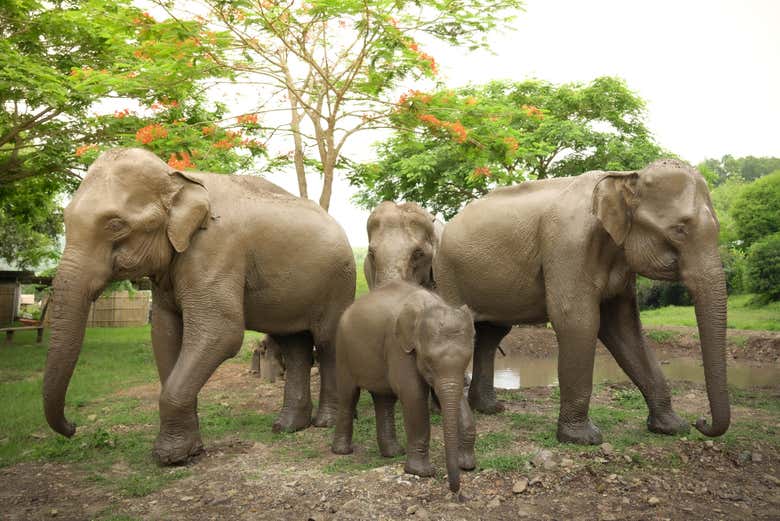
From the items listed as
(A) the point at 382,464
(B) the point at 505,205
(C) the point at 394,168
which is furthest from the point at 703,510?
(C) the point at 394,168

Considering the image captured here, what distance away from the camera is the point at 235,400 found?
821 cm

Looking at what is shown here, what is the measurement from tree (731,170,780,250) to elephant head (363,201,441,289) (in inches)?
784

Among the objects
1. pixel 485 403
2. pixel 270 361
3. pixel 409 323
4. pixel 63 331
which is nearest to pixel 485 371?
pixel 485 403

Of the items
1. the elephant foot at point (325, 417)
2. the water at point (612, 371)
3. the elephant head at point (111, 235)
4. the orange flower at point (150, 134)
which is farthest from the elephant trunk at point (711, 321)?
the orange flower at point (150, 134)

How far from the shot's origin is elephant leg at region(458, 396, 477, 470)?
4801 millimetres

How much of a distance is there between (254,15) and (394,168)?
12305mm

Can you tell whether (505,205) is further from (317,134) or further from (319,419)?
(317,134)

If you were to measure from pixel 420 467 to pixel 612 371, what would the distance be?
902cm

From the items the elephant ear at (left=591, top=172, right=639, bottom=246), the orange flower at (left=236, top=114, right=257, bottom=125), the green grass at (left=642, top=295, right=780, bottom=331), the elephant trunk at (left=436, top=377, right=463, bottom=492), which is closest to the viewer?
the elephant trunk at (left=436, top=377, right=463, bottom=492)

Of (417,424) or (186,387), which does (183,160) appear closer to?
(186,387)

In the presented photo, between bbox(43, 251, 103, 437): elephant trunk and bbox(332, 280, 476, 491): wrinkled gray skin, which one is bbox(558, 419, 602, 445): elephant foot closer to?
bbox(332, 280, 476, 491): wrinkled gray skin

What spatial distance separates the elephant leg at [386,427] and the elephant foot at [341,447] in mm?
331

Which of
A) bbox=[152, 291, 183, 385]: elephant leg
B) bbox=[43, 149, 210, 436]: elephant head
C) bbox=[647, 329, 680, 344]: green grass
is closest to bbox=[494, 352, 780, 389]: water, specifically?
bbox=[647, 329, 680, 344]: green grass

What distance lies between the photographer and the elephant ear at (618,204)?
5.30 metres
